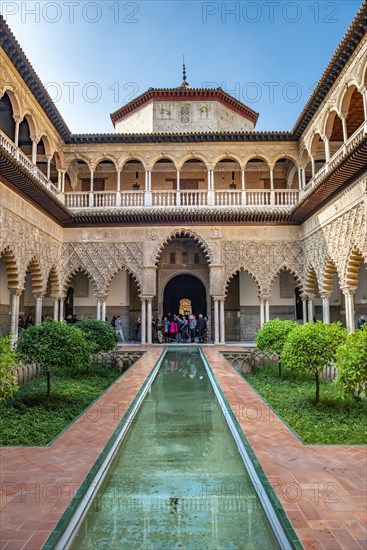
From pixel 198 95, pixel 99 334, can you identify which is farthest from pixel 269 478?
pixel 198 95

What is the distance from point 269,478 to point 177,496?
31.5 inches

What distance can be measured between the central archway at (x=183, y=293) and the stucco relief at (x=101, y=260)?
3.74m

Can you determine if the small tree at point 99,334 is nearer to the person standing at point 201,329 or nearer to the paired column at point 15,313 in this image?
the paired column at point 15,313

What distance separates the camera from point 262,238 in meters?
16.1

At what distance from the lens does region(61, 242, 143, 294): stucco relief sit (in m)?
16.1

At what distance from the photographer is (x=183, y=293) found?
19781 mm

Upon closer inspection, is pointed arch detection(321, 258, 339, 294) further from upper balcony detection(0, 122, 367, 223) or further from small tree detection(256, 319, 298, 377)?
small tree detection(256, 319, 298, 377)

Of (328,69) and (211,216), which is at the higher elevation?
(328,69)

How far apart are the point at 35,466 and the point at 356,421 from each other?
4593 mm

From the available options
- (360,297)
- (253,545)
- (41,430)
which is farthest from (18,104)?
(360,297)

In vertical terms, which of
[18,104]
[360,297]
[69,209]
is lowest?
[360,297]

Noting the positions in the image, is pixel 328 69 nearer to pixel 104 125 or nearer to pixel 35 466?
pixel 35 466

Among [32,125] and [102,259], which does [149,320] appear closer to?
[102,259]

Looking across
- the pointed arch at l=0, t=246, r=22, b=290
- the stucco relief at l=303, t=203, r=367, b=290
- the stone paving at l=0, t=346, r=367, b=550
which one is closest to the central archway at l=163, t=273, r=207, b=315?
the stucco relief at l=303, t=203, r=367, b=290
